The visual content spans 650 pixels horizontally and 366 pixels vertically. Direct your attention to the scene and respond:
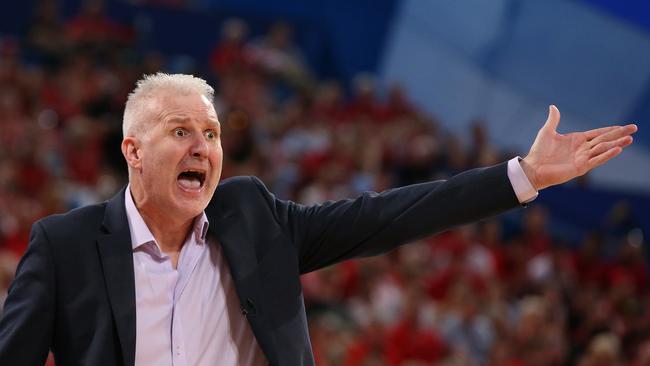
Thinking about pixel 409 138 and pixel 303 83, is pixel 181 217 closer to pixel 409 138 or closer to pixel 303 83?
pixel 409 138

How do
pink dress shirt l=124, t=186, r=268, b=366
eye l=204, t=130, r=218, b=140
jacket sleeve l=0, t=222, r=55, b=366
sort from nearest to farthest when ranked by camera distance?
jacket sleeve l=0, t=222, r=55, b=366, pink dress shirt l=124, t=186, r=268, b=366, eye l=204, t=130, r=218, b=140

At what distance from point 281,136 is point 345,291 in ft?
A: 7.21

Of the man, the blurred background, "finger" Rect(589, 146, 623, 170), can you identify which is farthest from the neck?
the blurred background

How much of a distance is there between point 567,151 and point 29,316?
4.11ft

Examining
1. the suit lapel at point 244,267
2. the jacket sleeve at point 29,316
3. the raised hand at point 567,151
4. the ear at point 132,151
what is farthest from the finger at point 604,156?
the jacket sleeve at point 29,316

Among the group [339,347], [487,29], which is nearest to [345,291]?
[339,347]

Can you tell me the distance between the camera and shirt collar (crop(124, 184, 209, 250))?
2.51m

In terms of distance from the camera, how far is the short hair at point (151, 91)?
2541 millimetres

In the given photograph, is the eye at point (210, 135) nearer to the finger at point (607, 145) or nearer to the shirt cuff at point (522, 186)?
the shirt cuff at point (522, 186)

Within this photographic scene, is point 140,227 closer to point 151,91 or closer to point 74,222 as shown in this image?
point 74,222

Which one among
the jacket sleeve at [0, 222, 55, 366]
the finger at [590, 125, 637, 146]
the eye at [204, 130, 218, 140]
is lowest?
the jacket sleeve at [0, 222, 55, 366]

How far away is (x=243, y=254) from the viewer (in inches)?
100

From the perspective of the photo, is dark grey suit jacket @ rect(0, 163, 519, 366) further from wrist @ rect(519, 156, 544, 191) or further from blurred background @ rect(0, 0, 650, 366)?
blurred background @ rect(0, 0, 650, 366)

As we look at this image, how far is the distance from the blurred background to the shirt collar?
11.7 ft
